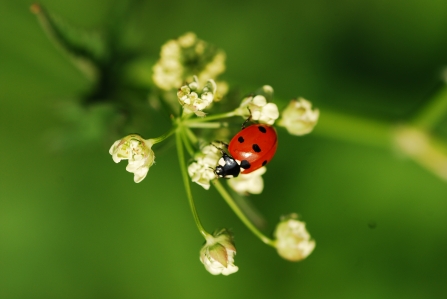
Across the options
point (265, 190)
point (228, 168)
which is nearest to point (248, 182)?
point (228, 168)

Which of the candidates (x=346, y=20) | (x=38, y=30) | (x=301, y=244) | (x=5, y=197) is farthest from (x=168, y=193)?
(x=346, y=20)

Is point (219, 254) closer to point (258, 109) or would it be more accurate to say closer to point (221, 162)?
point (221, 162)

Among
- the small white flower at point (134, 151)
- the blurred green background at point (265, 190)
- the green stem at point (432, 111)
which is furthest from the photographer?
the blurred green background at point (265, 190)

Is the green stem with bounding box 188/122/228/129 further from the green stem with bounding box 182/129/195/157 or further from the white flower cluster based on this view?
the white flower cluster

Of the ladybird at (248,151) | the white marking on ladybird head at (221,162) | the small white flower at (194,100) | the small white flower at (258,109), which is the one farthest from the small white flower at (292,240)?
the small white flower at (194,100)

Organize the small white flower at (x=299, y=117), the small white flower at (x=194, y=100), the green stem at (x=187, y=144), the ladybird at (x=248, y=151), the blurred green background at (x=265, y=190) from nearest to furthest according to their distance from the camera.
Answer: the small white flower at (x=194, y=100) < the green stem at (x=187, y=144) < the ladybird at (x=248, y=151) < the small white flower at (x=299, y=117) < the blurred green background at (x=265, y=190)

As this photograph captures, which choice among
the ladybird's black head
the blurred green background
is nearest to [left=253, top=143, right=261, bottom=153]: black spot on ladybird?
the ladybird's black head

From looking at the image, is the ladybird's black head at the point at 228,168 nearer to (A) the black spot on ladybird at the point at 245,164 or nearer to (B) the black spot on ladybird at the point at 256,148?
(A) the black spot on ladybird at the point at 245,164
